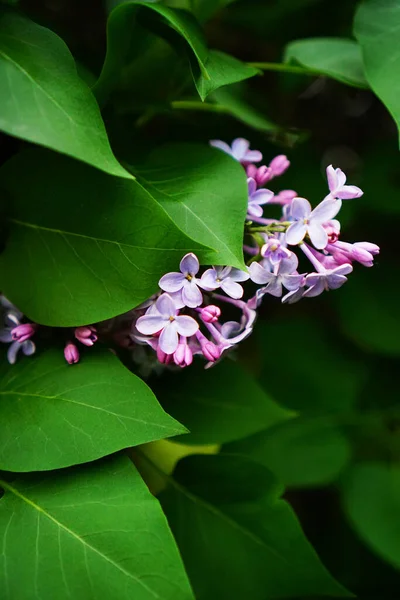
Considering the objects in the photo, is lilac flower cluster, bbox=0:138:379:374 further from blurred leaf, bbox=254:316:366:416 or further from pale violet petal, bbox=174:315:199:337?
blurred leaf, bbox=254:316:366:416


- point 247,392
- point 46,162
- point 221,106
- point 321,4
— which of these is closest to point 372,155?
point 321,4

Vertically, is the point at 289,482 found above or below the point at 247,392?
below

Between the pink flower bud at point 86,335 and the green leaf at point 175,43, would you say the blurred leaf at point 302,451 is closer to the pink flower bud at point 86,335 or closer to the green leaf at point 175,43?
the pink flower bud at point 86,335

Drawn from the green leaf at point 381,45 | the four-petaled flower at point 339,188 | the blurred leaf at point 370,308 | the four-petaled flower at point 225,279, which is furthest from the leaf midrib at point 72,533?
the blurred leaf at point 370,308

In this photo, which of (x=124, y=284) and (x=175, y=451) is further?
(x=175, y=451)

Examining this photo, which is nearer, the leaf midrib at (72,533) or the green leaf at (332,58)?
the leaf midrib at (72,533)

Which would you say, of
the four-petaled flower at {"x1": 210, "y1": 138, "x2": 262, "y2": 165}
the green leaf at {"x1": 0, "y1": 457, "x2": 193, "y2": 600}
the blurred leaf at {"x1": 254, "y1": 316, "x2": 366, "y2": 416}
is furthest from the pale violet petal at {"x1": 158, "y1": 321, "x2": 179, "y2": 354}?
the blurred leaf at {"x1": 254, "y1": 316, "x2": 366, "y2": 416}

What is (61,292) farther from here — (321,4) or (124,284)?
(321,4)

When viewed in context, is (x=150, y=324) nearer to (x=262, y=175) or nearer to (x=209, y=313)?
(x=209, y=313)
